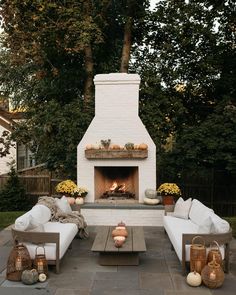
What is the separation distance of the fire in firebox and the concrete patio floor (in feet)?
11.3

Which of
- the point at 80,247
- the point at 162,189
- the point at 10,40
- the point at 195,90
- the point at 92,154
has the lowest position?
the point at 80,247

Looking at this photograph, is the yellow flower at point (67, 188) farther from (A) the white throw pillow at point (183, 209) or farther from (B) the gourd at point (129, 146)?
(A) the white throw pillow at point (183, 209)

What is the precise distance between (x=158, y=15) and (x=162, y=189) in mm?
7082

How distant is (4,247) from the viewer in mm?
7895

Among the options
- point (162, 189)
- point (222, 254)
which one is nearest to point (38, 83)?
point (162, 189)

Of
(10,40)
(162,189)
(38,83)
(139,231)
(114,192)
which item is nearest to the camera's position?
(139,231)

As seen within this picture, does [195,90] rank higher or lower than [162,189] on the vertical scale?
higher

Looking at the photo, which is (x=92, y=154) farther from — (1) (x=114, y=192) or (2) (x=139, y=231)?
(2) (x=139, y=231)

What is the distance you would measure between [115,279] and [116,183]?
5.50m

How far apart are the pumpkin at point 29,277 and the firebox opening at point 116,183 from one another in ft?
17.4

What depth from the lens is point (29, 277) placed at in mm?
5734

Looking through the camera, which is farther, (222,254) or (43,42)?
(43,42)

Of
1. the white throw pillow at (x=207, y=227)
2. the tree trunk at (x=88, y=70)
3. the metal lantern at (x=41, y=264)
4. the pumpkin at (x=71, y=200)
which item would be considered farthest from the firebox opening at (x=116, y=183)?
the metal lantern at (x=41, y=264)

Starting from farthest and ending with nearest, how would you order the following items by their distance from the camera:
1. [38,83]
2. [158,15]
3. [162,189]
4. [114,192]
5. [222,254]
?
[38,83] < [158,15] < [114,192] < [162,189] < [222,254]
